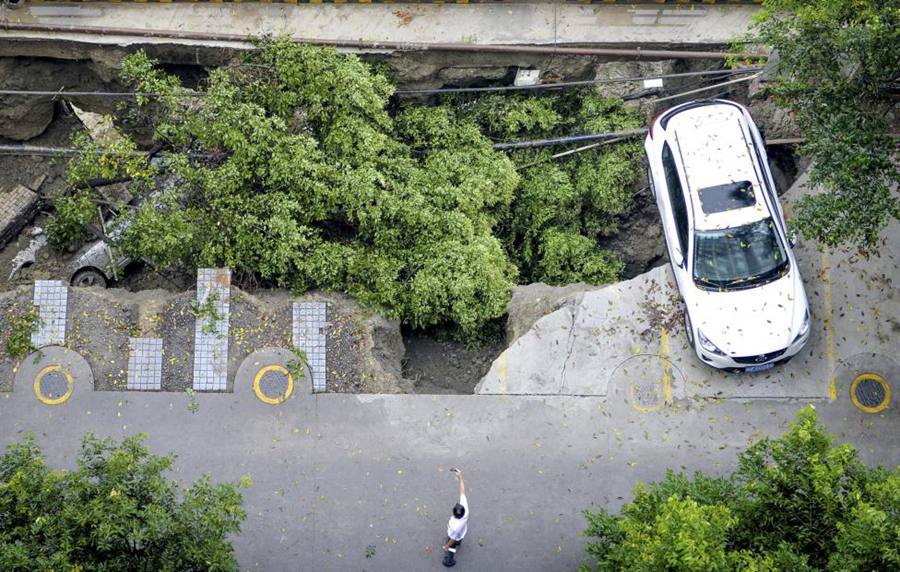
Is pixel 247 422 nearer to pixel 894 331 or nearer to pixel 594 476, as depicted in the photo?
pixel 594 476

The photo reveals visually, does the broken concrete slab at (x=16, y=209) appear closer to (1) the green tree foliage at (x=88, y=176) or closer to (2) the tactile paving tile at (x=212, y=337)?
(1) the green tree foliage at (x=88, y=176)

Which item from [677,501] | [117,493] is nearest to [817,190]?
[677,501]

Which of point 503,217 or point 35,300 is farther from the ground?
point 503,217

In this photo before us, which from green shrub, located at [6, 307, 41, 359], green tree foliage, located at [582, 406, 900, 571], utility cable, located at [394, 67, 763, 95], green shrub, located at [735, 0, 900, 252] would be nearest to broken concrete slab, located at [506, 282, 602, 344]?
utility cable, located at [394, 67, 763, 95]

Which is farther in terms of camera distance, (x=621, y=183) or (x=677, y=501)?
(x=621, y=183)

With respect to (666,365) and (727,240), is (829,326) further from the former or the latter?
(666,365)

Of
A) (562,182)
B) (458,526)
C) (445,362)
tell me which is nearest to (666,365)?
(445,362)

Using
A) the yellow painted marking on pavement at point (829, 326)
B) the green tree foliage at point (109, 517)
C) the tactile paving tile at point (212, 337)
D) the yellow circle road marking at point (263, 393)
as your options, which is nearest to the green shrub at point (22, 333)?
the tactile paving tile at point (212, 337)

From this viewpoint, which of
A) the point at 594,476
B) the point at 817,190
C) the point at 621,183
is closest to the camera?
the point at 594,476
